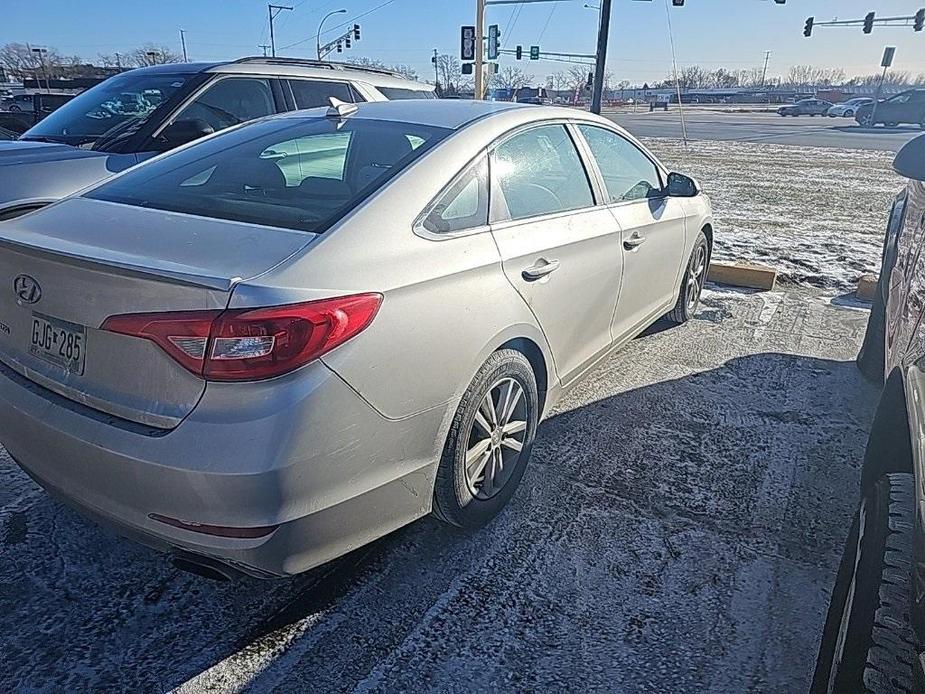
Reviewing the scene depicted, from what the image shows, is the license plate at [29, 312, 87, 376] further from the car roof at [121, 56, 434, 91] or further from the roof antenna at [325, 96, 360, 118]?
the car roof at [121, 56, 434, 91]

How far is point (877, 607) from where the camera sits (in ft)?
4.92

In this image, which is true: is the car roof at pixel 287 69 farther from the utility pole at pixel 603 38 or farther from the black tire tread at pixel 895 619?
the utility pole at pixel 603 38

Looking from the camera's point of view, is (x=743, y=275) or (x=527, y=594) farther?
(x=743, y=275)

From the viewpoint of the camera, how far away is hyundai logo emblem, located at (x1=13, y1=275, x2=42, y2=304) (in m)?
1.96

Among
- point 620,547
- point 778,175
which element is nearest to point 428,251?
point 620,547

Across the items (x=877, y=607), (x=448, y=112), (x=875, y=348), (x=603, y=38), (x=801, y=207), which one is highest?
(x=603, y=38)

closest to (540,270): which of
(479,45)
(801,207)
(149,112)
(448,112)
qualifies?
(448,112)

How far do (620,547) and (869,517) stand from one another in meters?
1.02

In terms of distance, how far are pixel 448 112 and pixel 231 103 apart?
378 centimetres

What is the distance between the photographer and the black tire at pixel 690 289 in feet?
15.7

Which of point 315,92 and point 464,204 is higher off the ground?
point 315,92

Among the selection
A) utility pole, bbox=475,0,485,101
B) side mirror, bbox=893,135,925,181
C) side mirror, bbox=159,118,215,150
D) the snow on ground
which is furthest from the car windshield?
utility pole, bbox=475,0,485,101

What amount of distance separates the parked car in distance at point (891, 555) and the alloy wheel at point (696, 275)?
227cm

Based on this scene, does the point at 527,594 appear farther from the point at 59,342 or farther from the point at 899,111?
the point at 899,111
